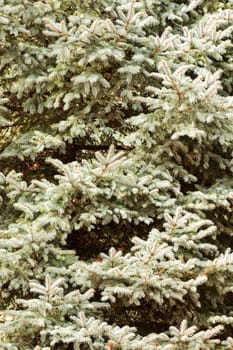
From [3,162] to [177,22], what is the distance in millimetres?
1935

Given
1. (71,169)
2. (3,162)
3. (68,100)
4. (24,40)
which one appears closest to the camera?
(71,169)

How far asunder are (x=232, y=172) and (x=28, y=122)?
1.87m

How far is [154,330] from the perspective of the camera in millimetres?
4141

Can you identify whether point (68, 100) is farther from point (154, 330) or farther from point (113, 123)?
point (154, 330)

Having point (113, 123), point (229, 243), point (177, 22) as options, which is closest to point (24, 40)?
point (113, 123)

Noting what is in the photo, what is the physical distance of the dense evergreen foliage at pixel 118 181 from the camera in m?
3.39

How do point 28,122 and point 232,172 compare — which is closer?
point 232,172

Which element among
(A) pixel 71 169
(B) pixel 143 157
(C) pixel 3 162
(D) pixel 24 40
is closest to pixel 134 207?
(B) pixel 143 157

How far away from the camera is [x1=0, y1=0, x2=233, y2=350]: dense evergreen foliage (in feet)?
11.1

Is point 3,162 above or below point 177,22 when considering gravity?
below

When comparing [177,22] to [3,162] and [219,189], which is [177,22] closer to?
[219,189]

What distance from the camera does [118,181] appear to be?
12.0ft

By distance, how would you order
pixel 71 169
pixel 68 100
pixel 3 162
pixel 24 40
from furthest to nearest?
pixel 3 162, pixel 24 40, pixel 68 100, pixel 71 169

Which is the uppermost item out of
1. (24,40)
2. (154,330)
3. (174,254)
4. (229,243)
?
(24,40)
